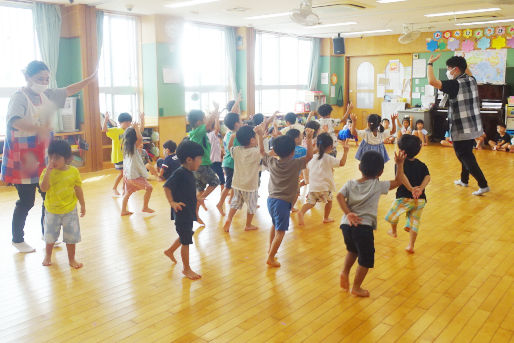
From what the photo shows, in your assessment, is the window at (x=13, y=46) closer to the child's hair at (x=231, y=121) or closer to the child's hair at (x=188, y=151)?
the child's hair at (x=231, y=121)

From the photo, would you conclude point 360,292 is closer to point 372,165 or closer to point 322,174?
point 372,165

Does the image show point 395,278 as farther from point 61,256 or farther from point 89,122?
point 89,122

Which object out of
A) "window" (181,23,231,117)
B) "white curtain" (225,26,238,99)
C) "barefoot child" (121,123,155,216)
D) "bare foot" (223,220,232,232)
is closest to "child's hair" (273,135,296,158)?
"bare foot" (223,220,232,232)

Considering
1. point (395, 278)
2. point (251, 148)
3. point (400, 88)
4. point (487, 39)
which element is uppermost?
point (487, 39)

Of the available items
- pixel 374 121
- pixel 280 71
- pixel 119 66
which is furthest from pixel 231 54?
pixel 374 121

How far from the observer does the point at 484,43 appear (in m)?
10.8

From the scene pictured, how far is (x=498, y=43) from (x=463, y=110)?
6.22 metres

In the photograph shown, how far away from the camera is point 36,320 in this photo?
268 centimetres

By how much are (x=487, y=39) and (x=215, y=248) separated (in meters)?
9.54

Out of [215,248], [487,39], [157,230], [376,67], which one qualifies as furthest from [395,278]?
[376,67]

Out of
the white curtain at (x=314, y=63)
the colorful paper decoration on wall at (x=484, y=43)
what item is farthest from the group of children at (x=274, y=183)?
the white curtain at (x=314, y=63)

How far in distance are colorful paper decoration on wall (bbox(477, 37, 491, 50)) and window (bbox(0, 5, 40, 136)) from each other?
30.3 feet

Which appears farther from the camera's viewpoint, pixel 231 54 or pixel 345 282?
pixel 231 54

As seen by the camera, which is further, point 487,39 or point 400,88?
point 400,88
